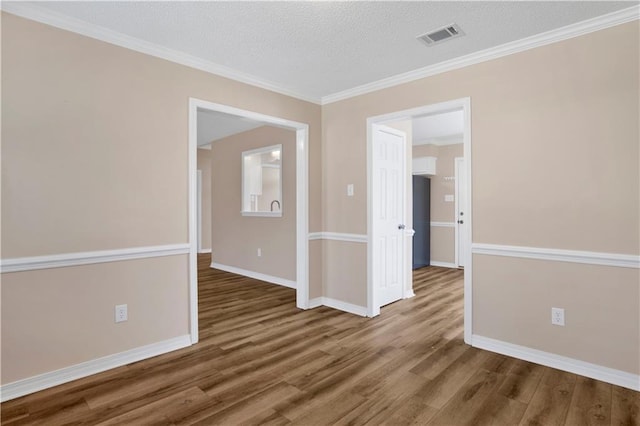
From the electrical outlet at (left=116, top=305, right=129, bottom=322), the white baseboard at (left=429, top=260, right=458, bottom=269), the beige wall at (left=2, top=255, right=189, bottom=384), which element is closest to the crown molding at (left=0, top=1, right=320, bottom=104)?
the beige wall at (left=2, top=255, right=189, bottom=384)

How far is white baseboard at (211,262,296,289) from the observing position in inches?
200

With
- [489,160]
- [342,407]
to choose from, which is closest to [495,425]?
[342,407]

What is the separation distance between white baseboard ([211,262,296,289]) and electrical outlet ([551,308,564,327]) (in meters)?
3.26

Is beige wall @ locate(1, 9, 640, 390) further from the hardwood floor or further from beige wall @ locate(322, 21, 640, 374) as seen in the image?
the hardwood floor

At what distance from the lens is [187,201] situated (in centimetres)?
297

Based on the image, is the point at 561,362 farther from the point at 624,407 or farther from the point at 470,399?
the point at 470,399

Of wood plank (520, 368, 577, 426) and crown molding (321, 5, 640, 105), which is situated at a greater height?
crown molding (321, 5, 640, 105)

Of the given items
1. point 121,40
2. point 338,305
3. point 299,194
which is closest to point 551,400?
point 338,305

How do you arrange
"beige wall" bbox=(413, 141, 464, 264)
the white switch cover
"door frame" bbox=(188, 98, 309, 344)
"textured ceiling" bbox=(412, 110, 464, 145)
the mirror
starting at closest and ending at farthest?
"door frame" bbox=(188, 98, 309, 344), the white switch cover, "textured ceiling" bbox=(412, 110, 464, 145), the mirror, "beige wall" bbox=(413, 141, 464, 264)

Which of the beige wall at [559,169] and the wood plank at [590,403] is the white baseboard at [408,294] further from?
the wood plank at [590,403]

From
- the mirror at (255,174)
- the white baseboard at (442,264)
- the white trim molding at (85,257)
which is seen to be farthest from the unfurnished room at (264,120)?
the white baseboard at (442,264)

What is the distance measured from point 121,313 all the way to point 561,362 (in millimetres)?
3383

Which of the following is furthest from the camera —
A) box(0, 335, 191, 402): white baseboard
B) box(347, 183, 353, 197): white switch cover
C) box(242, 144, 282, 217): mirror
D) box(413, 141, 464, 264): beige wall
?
box(413, 141, 464, 264): beige wall

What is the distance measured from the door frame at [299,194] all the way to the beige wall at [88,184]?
7 cm
